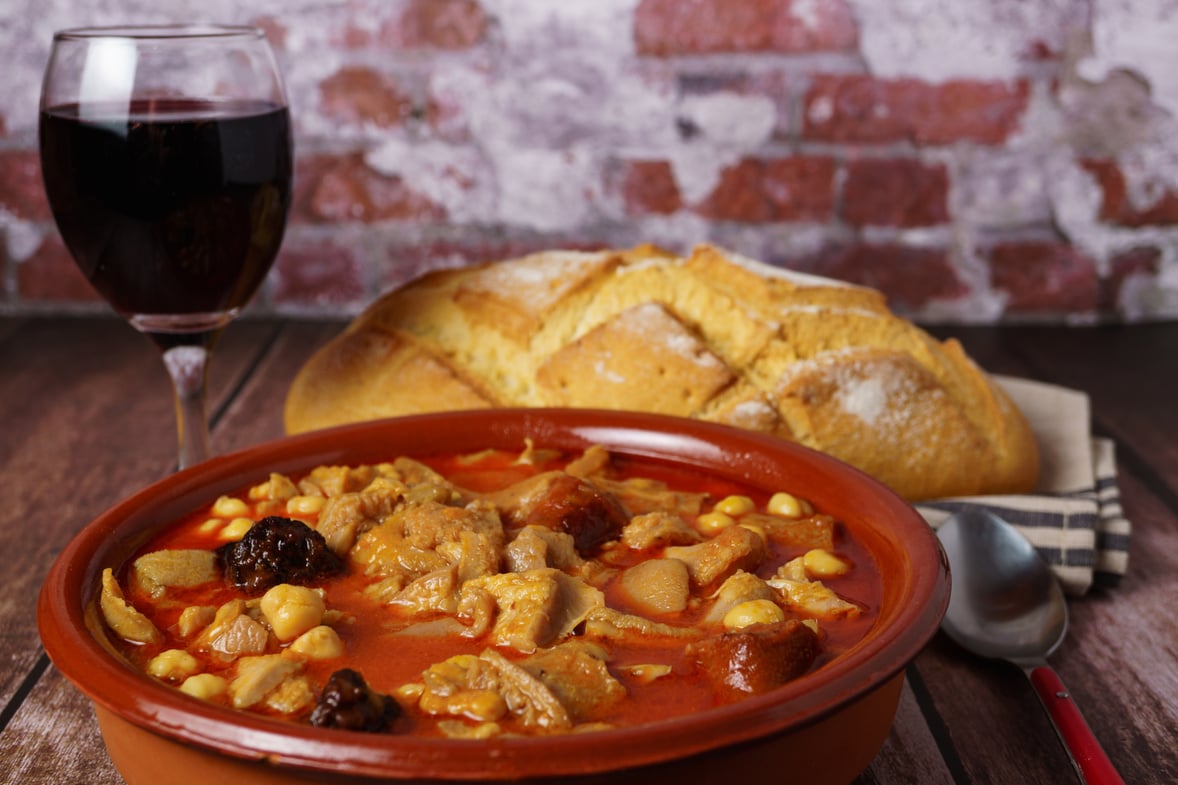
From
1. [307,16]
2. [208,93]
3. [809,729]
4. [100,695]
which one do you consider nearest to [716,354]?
[208,93]

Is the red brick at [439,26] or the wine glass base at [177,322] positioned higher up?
the red brick at [439,26]

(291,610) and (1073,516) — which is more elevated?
(291,610)

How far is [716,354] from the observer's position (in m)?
2.43

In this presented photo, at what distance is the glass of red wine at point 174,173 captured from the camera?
2137mm

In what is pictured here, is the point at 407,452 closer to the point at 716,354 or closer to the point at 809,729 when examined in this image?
the point at 716,354

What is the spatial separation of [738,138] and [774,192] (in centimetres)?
20

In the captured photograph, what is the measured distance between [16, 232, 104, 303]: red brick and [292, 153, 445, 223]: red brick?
2.37ft

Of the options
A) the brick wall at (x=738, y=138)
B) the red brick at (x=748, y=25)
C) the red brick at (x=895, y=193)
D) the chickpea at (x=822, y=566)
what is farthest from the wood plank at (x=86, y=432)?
the red brick at (x=895, y=193)

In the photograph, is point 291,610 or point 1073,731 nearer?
point 291,610

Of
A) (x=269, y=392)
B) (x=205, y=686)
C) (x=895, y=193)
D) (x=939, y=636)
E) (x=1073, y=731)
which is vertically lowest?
(x=269, y=392)

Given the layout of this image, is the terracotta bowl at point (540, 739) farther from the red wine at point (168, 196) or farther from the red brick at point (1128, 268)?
the red brick at point (1128, 268)


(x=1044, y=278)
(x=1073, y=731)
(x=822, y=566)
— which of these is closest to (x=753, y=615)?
(x=822, y=566)

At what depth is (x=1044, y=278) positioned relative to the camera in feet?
12.8

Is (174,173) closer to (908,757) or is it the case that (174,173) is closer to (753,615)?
(753,615)
